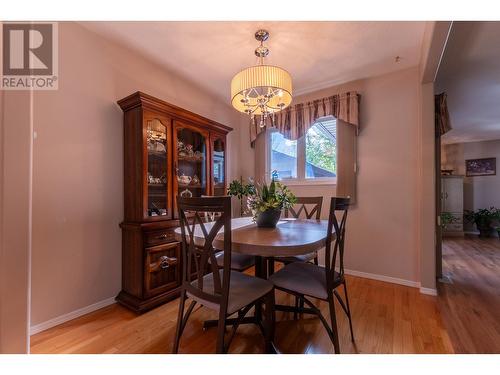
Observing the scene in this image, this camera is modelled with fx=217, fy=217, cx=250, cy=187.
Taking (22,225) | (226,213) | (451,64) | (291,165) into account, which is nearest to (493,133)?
(451,64)

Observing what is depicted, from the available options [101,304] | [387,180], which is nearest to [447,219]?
[387,180]

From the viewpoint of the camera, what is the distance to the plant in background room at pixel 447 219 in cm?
484

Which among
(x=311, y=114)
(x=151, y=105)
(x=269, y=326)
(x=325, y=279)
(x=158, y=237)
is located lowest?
(x=269, y=326)

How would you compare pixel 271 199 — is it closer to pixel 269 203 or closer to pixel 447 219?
pixel 269 203

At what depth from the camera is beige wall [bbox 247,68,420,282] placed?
239 cm

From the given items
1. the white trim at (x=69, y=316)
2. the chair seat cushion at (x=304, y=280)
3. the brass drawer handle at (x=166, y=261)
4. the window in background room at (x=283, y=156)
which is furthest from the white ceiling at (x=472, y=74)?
the white trim at (x=69, y=316)

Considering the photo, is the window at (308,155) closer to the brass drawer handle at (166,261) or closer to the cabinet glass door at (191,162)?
the cabinet glass door at (191,162)

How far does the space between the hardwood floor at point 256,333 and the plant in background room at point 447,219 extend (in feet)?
13.0

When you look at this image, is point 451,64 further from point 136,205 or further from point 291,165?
point 136,205

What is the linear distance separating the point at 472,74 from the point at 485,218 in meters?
4.41

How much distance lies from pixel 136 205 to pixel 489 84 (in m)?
4.23

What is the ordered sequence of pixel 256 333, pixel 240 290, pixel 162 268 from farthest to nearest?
pixel 162 268 < pixel 256 333 < pixel 240 290

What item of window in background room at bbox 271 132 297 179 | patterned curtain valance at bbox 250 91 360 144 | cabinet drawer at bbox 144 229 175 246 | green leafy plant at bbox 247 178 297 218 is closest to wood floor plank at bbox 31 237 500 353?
cabinet drawer at bbox 144 229 175 246

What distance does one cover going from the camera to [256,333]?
156 cm
